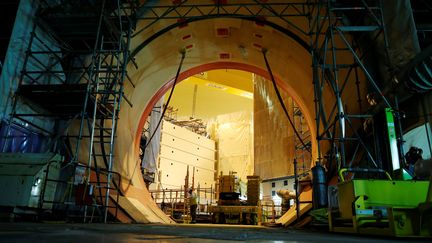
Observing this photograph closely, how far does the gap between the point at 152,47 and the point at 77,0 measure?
2.57 m

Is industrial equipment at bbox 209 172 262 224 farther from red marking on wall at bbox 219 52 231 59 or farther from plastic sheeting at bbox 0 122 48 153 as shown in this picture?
plastic sheeting at bbox 0 122 48 153

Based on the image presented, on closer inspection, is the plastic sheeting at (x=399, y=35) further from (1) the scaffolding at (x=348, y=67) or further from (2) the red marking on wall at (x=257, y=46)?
(2) the red marking on wall at (x=257, y=46)

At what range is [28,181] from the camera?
225 inches

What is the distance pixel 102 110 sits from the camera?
804 cm

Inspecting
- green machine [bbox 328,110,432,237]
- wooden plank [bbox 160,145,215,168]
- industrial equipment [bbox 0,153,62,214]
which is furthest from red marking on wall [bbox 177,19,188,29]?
wooden plank [bbox 160,145,215,168]

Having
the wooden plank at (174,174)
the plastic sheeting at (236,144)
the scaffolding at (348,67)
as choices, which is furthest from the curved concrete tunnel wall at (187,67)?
the plastic sheeting at (236,144)

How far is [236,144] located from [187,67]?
15.7m

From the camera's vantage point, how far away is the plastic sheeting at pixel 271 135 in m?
17.0

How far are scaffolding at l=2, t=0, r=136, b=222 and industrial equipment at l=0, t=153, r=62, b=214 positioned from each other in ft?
1.57

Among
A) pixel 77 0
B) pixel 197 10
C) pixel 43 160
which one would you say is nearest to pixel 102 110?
pixel 43 160

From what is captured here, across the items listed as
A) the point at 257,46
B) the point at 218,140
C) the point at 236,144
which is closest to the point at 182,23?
the point at 257,46

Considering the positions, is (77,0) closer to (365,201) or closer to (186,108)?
(365,201)

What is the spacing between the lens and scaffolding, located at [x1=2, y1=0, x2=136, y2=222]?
273 inches

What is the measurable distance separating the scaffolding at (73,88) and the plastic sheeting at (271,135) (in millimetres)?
10725
